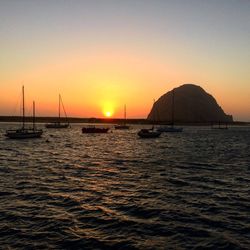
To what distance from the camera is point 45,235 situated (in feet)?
48.6

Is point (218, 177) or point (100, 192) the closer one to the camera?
point (100, 192)

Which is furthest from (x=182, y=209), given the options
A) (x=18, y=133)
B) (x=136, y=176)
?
(x=18, y=133)

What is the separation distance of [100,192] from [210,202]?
7308 millimetres

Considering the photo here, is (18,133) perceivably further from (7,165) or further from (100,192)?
(100,192)

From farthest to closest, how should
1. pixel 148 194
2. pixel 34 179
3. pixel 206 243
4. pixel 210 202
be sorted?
pixel 34 179 < pixel 148 194 < pixel 210 202 < pixel 206 243

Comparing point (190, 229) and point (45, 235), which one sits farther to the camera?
point (190, 229)

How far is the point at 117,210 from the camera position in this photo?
19031 mm

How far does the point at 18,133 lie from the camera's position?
8738 cm

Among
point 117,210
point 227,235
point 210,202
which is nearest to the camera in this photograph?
point 227,235

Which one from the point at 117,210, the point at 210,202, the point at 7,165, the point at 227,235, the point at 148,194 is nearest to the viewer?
the point at 227,235

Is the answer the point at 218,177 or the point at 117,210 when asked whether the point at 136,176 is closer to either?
the point at 218,177

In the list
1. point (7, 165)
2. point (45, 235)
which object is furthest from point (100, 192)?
point (7, 165)

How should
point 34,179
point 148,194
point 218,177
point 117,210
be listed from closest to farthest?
point 117,210 < point 148,194 < point 34,179 < point 218,177

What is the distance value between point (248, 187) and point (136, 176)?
9.64 meters
